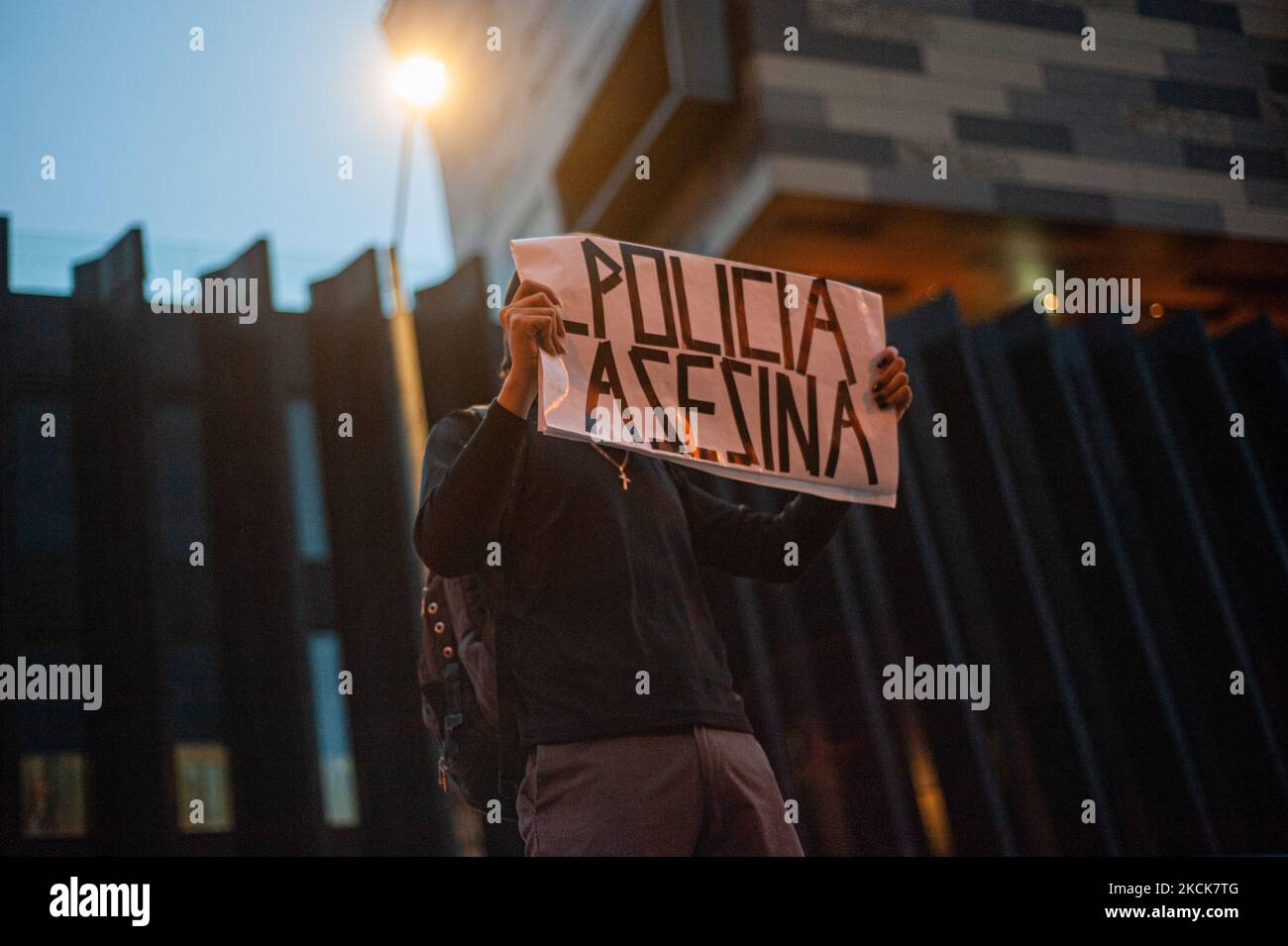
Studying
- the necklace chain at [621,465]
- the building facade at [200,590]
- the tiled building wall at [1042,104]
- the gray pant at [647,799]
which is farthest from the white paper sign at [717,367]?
the tiled building wall at [1042,104]

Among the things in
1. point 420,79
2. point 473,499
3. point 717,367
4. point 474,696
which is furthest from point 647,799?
point 420,79

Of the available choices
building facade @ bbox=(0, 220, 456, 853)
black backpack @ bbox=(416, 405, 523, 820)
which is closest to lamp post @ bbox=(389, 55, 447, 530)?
building facade @ bbox=(0, 220, 456, 853)

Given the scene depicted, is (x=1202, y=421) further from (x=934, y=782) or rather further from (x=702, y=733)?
(x=702, y=733)

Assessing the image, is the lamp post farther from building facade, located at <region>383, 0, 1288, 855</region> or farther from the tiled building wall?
the tiled building wall

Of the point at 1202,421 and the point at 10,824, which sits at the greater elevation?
the point at 1202,421

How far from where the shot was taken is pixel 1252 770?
308 inches

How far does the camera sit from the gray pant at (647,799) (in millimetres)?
2096

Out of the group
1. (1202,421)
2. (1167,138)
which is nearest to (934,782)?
(1202,421)

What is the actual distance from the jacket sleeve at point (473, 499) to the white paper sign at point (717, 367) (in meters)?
0.11

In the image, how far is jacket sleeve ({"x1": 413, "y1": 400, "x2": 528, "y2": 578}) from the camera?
218 cm

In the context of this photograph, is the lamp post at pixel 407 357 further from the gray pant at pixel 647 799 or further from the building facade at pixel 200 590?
the gray pant at pixel 647 799

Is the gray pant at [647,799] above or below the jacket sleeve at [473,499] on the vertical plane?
below

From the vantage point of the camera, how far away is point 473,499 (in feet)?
7.19
